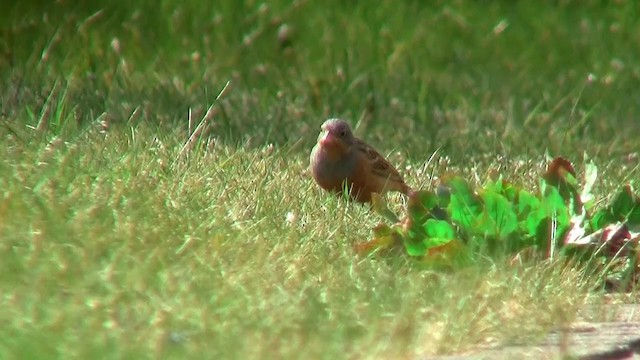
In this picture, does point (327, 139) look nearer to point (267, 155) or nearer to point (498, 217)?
point (267, 155)

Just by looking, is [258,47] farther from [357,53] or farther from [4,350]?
[4,350]

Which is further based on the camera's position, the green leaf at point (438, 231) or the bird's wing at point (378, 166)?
the bird's wing at point (378, 166)

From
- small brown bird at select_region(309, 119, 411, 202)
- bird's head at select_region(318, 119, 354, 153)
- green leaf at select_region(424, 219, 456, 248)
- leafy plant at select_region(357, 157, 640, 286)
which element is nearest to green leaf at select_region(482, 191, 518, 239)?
leafy plant at select_region(357, 157, 640, 286)

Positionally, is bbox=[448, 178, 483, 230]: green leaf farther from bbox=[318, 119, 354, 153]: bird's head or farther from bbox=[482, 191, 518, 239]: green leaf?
bbox=[318, 119, 354, 153]: bird's head

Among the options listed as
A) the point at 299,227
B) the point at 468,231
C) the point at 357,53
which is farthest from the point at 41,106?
the point at 357,53

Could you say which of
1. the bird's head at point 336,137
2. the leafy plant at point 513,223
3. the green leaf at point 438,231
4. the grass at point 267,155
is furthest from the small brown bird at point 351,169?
the green leaf at point 438,231

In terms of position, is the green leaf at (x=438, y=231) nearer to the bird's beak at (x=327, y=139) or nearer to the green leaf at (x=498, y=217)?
the green leaf at (x=498, y=217)
